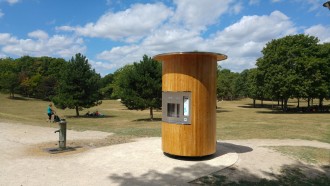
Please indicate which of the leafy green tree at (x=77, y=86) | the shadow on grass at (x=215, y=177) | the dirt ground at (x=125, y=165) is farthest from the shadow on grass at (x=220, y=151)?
the leafy green tree at (x=77, y=86)

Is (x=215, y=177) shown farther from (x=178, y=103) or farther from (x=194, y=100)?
(x=178, y=103)

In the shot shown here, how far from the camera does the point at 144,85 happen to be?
2792 centimetres

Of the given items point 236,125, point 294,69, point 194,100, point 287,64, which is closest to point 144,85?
point 236,125

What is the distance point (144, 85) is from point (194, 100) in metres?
18.2

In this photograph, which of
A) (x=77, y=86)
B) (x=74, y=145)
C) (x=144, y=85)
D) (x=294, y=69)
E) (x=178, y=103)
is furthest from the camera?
(x=294, y=69)

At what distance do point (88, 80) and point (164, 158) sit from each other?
26173 millimetres

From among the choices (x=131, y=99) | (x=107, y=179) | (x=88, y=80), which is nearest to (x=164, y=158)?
(x=107, y=179)

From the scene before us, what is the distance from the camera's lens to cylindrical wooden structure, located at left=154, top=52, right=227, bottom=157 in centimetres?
998

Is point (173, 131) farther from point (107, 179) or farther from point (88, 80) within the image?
point (88, 80)

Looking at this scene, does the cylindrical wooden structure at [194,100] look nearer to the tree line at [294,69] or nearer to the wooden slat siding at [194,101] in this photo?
the wooden slat siding at [194,101]

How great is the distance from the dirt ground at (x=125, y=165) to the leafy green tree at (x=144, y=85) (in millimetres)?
14661

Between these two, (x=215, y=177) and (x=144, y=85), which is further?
(x=144, y=85)

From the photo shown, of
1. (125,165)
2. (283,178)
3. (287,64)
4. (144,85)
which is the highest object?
(287,64)

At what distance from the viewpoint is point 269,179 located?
8672 millimetres
